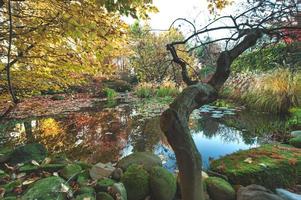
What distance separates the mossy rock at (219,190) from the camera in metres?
3.03

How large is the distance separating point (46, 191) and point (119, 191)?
68 cm

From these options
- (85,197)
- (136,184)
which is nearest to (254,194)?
(136,184)

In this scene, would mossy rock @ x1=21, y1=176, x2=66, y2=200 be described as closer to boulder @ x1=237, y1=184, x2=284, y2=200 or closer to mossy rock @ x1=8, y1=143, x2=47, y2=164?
mossy rock @ x1=8, y1=143, x2=47, y2=164

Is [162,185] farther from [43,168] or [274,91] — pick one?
[274,91]

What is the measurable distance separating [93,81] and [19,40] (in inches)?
587

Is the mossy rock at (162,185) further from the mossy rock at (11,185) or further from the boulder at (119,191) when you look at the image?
the mossy rock at (11,185)

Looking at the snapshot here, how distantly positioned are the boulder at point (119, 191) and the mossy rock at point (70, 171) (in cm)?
54

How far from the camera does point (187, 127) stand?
5.73ft

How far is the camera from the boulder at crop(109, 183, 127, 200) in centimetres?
280

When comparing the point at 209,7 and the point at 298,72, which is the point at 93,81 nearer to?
the point at 298,72

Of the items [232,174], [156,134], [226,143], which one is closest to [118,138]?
[156,134]

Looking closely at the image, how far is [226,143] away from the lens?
5621 millimetres

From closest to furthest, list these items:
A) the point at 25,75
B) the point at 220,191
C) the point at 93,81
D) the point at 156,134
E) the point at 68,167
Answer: the point at 220,191 < the point at 68,167 < the point at 25,75 < the point at 156,134 < the point at 93,81

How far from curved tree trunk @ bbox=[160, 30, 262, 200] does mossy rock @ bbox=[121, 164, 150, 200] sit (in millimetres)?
1187
